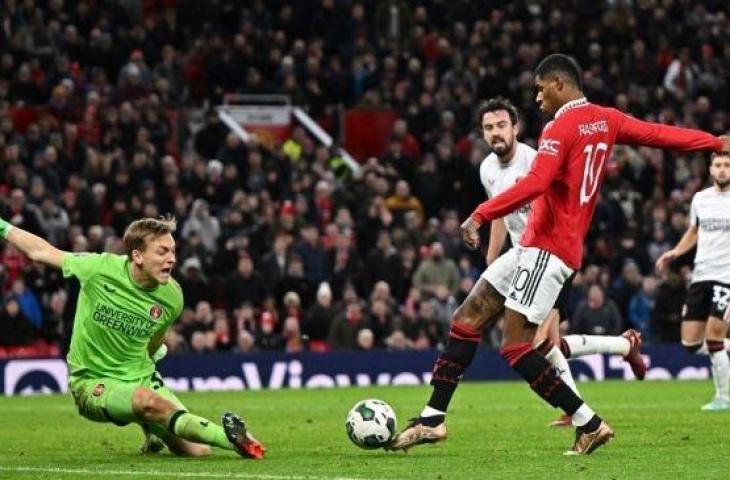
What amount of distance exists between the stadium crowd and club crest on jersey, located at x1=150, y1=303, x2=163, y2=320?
1162cm

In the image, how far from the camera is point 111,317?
1152 cm

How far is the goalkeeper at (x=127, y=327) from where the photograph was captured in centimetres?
1128

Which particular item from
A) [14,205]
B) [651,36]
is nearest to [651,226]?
[651,36]

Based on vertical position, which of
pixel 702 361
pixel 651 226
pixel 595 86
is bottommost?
pixel 702 361

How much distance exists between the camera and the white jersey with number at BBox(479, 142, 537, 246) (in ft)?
44.5

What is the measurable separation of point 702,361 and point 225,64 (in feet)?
33.1

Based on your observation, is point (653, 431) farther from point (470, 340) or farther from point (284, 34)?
point (284, 34)

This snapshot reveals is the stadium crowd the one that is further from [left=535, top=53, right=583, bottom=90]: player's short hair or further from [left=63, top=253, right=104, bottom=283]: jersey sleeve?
[left=535, top=53, right=583, bottom=90]: player's short hair

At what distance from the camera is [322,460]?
11.3 metres

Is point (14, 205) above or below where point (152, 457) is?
above

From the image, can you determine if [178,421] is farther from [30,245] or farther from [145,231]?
[30,245]

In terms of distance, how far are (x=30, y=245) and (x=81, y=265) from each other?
0.47 meters

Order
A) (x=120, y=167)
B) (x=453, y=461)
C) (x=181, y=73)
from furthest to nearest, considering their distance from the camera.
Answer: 1. (x=181, y=73)
2. (x=120, y=167)
3. (x=453, y=461)

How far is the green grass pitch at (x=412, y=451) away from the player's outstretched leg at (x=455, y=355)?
8.8 inches
